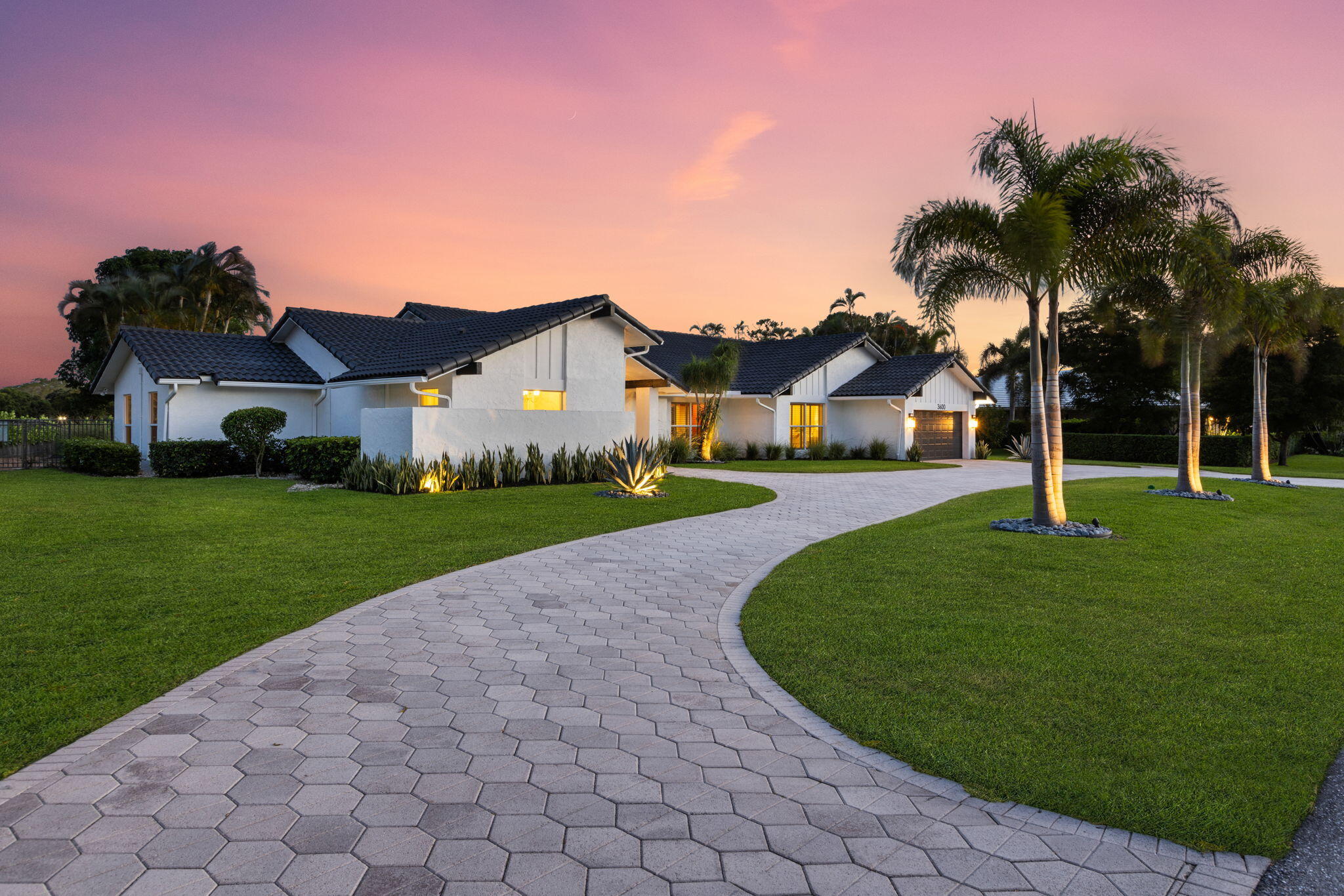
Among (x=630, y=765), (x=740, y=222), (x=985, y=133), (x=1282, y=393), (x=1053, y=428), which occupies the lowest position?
(x=630, y=765)

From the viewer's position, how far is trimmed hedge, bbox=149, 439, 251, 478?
19.2 meters

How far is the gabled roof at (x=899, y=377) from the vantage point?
3069 cm

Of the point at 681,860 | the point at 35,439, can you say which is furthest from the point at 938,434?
the point at 35,439

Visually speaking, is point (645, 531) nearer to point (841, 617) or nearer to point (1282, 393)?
point (841, 617)

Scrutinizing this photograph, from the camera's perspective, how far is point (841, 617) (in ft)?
20.5

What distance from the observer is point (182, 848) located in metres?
2.85

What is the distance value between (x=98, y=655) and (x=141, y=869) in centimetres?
310

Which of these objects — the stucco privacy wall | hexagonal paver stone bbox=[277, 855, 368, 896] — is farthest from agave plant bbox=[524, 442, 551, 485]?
hexagonal paver stone bbox=[277, 855, 368, 896]

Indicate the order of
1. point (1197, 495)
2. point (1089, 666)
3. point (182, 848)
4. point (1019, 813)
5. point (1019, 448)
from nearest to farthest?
1. point (182, 848)
2. point (1019, 813)
3. point (1089, 666)
4. point (1197, 495)
5. point (1019, 448)

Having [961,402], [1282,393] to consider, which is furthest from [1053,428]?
[1282,393]

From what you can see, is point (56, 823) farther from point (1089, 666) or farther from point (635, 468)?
point (635, 468)

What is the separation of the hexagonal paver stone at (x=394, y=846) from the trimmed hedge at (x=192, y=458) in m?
19.6

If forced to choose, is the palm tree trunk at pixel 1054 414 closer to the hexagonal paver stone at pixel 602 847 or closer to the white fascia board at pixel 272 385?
the hexagonal paver stone at pixel 602 847

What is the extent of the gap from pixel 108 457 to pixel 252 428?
446 cm
